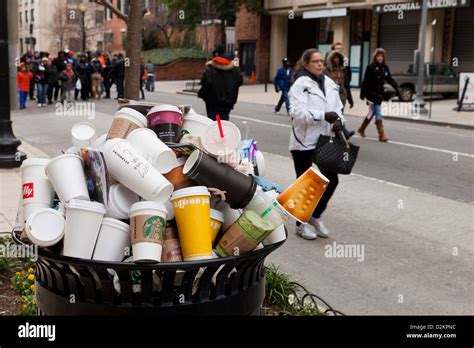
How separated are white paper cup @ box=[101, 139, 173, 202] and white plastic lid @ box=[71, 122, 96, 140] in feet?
1.84

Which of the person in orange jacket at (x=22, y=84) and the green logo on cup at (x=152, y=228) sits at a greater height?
the green logo on cup at (x=152, y=228)

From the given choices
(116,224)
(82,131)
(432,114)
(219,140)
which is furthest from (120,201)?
(432,114)

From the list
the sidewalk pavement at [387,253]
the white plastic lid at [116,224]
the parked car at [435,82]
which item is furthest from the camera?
the parked car at [435,82]

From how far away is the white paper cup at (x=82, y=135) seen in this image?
2953 millimetres

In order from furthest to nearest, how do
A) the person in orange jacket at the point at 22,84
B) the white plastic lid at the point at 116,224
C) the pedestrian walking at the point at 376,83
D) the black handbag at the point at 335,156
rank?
the person in orange jacket at the point at 22,84 < the pedestrian walking at the point at 376,83 < the black handbag at the point at 335,156 < the white plastic lid at the point at 116,224

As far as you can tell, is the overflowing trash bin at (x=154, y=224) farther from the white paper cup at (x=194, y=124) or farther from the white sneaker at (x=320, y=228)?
the white sneaker at (x=320, y=228)

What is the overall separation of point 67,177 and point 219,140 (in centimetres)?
64

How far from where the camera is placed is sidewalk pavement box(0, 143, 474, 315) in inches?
182

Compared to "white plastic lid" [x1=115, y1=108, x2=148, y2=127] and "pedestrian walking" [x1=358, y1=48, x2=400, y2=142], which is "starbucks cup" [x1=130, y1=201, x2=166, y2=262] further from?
"pedestrian walking" [x1=358, y1=48, x2=400, y2=142]

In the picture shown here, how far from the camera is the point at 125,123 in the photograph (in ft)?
9.26

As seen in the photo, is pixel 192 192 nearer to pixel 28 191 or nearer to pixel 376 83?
pixel 28 191

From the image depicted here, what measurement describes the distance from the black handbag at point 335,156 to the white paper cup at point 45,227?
3.49 m

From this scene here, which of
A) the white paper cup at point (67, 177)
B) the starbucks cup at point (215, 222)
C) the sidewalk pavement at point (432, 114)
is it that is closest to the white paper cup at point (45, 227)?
the white paper cup at point (67, 177)

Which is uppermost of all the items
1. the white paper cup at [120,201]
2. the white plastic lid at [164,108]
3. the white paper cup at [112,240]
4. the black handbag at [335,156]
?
the white plastic lid at [164,108]
